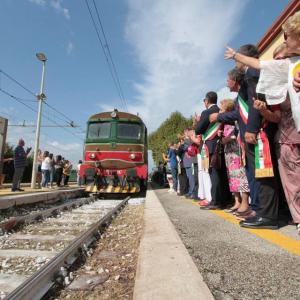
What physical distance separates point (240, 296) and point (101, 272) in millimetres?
1307

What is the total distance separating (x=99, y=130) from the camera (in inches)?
505

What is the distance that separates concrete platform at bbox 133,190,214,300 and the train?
8.49 m

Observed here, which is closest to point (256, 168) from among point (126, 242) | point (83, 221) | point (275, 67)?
point (275, 67)

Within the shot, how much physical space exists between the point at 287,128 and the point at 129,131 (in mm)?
9645

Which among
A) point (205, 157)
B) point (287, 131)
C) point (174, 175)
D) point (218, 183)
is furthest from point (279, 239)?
point (174, 175)

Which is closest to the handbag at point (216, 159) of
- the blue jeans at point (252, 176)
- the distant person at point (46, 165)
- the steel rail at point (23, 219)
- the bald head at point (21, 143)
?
the blue jeans at point (252, 176)

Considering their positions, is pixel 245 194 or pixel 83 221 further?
pixel 83 221

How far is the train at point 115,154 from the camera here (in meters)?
11.7

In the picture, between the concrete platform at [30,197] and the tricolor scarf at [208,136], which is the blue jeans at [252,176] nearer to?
the tricolor scarf at [208,136]

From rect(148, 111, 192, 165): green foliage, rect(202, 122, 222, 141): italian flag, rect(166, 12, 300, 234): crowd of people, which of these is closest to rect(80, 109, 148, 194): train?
rect(202, 122, 222, 141): italian flag

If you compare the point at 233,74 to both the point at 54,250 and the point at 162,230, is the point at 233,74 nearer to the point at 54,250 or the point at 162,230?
the point at 162,230

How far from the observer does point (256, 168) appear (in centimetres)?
368

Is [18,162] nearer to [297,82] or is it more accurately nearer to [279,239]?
[279,239]

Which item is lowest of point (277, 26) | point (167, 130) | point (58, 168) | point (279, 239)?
point (279, 239)
